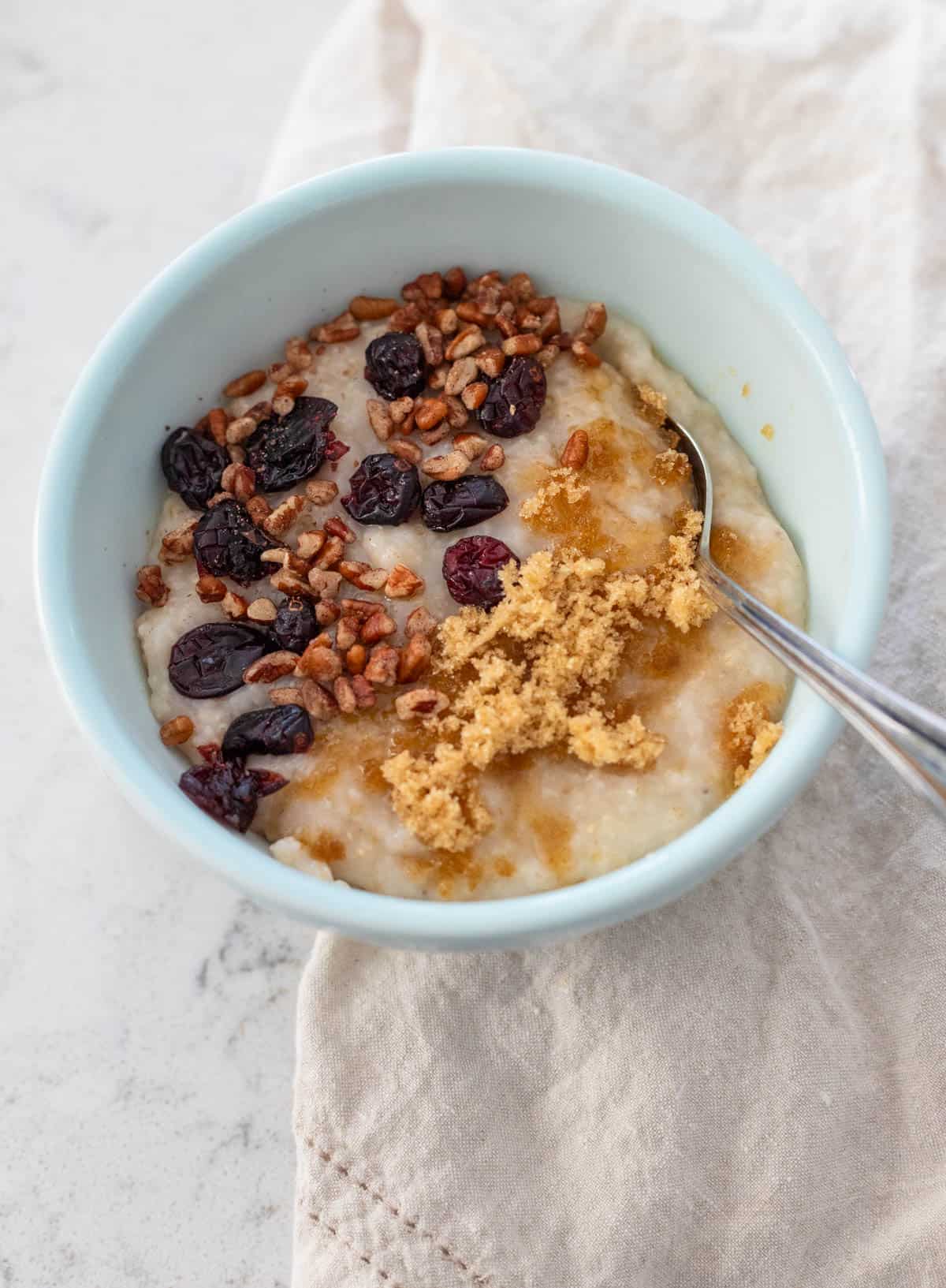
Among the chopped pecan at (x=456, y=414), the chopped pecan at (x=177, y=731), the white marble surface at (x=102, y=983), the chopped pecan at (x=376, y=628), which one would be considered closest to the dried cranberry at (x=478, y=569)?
the chopped pecan at (x=376, y=628)

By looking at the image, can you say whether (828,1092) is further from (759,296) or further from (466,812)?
(759,296)

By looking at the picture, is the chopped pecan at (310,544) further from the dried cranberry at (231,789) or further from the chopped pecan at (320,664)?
the dried cranberry at (231,789)

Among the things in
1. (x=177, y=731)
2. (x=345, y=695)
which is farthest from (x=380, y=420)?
(x=177, y=731)

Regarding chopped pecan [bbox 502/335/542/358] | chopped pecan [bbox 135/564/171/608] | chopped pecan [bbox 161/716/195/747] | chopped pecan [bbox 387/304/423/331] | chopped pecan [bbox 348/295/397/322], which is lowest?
chopped pecan [bbox 161/716/195/747]

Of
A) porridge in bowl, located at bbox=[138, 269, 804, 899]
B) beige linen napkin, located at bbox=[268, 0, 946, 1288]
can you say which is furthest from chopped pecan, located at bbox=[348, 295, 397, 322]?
beige linen napkin, located at bbox=[268, 0, 946, 1288]

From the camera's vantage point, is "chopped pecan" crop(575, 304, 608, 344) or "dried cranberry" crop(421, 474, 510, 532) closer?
"dried cranberry" crop(421, 474, 510, 532)

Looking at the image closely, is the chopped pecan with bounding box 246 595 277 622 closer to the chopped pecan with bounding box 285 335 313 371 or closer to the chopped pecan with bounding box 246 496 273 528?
the chopped pecan with bounding box 246 496 273 528

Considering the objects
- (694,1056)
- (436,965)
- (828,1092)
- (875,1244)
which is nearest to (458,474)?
(436,965)
